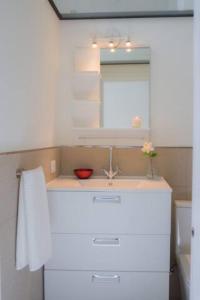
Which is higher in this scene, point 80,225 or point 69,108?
point 69,108

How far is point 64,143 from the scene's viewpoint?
255cm

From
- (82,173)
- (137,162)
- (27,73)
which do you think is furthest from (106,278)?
(27,73)

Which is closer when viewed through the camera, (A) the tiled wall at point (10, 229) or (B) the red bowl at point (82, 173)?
(A) the tiled wall at point (10, 229)

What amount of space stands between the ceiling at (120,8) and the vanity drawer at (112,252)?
178 cm

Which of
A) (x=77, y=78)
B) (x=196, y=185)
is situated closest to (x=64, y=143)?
(x=77, y=78)

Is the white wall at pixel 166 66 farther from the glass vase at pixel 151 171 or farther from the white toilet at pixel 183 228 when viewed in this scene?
the white toilet at pixel 183 228

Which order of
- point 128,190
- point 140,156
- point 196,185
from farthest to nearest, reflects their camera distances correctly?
1. point 140,156
2. point 128,190
3. point 196,185

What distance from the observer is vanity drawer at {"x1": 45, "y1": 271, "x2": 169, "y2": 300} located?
196 cm

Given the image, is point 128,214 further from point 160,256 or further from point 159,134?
point 159,134

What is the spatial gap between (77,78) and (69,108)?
10.5 inches

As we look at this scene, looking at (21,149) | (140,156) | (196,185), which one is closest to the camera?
(196,185)

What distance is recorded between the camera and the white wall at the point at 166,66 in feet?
8.04

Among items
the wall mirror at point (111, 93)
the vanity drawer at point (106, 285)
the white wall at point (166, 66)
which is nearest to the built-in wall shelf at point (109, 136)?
the wall mirror at point (111, 93)

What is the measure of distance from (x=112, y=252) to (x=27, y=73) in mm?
1288
